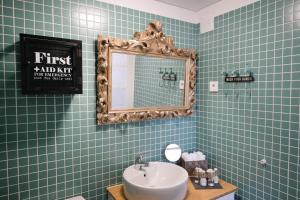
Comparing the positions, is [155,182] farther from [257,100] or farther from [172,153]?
[257,100]

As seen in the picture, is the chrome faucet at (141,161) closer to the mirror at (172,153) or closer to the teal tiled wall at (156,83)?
the mirror at (172,153)

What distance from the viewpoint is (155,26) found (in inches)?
68.6

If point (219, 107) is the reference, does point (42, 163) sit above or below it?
below

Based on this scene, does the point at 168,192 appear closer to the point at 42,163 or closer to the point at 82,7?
the point at 42,163

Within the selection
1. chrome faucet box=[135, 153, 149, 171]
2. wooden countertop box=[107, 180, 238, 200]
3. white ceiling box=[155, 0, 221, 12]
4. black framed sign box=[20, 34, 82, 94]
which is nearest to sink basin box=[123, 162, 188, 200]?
chrome faucet box=[135, 153, 149, 171]

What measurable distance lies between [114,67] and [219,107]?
1053 millimetres

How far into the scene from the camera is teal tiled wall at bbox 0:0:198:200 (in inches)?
48.6

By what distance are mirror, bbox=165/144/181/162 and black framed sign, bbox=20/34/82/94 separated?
3.34 ft

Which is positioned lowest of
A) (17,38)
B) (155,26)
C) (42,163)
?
(42,163)

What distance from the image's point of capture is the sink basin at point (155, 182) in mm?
1256

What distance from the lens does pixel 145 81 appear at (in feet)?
5.81

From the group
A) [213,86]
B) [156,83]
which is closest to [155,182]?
[156,83]

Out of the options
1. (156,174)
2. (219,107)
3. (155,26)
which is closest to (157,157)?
(156,174)

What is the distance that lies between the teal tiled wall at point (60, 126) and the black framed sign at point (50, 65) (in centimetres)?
17
